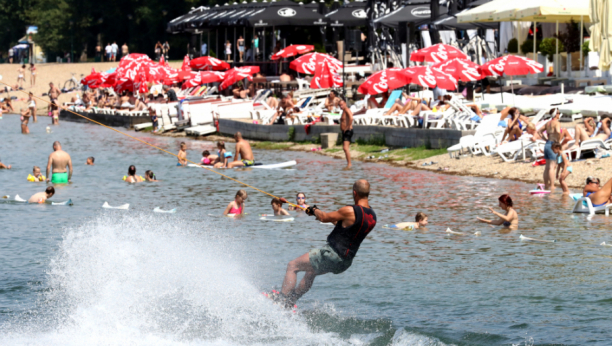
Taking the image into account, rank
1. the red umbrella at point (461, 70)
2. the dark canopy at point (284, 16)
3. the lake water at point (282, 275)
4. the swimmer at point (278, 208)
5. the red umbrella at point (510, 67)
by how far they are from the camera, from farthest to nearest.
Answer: the dark canopy at point (284, 16)
the red umbrella at point (461, 70)
the red umbrella at point (510, 67)
the swimmer at point (278, 208)
the lake water at point (282, 275)

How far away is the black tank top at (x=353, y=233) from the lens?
30.0 ft

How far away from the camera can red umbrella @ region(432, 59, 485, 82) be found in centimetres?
2647

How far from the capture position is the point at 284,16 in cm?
4450

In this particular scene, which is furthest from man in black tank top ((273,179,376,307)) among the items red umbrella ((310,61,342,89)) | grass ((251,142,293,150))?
red umbrella ((310,61,342,89))

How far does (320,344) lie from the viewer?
9.28 metres

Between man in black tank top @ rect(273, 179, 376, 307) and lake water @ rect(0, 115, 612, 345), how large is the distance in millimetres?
588

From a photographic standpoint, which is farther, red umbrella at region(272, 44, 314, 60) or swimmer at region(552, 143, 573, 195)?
red umbrella at region(272, 44, 314, 60)

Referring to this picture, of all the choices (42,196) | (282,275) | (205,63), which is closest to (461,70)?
(42,196)

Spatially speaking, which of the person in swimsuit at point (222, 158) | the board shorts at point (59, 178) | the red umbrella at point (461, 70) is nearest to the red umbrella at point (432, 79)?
the red umbrella at point (461, 70)

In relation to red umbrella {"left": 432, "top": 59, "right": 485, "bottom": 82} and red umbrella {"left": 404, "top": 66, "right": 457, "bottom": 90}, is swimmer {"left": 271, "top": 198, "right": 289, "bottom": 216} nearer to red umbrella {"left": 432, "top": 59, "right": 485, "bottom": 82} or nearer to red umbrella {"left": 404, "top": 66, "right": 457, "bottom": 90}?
red umbrella {"left": 404, "top": 66, "right": 457, "bottom": 90}

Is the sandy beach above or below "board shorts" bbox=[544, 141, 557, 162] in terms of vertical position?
above

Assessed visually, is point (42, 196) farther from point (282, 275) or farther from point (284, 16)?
point (284, 16)

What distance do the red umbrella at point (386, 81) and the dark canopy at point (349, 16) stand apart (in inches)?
646

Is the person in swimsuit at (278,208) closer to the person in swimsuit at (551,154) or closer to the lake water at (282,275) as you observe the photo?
the lake water at (282,275)
